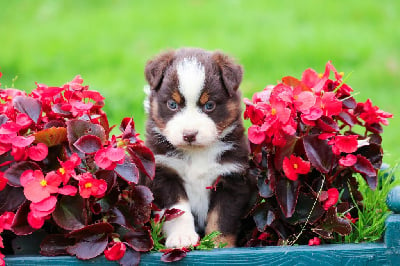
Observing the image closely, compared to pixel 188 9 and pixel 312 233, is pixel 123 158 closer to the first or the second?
pixel 312 233

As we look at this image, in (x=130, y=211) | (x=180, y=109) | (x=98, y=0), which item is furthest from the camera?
(x=98, y=0)

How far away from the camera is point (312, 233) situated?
3.67 metres

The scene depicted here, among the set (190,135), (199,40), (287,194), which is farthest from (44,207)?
(199,40)

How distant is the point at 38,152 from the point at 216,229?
115 centimetres

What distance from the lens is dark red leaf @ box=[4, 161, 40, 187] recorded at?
3258 mm

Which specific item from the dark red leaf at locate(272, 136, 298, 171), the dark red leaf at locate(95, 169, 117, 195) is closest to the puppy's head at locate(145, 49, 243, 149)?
the dark red leaf at locate(272, 136, 298, 171)

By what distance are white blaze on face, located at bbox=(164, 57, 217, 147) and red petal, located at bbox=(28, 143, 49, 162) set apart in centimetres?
76

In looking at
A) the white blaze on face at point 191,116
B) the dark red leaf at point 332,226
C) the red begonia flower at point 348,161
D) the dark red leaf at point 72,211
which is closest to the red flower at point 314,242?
the dark red leaf at point 332,226

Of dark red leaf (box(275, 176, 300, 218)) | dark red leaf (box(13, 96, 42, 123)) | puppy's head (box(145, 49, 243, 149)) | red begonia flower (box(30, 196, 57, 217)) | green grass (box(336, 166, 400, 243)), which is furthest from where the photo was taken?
puppy's head (box(145, 49, 243, 149))

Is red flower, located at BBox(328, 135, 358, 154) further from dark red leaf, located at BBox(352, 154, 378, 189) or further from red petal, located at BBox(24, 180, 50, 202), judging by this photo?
red petal, located at BBox(24, 180, 50, 202)

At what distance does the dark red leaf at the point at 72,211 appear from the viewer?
3.28 meters

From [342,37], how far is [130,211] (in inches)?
287

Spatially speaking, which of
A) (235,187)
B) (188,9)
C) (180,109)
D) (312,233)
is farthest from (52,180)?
(188,9)

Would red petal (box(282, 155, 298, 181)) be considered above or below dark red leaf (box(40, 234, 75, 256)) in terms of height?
above
